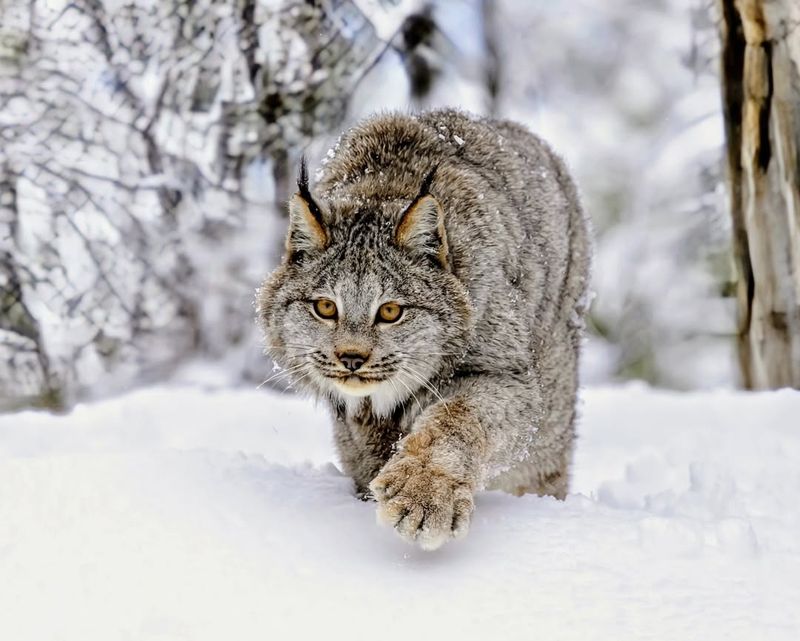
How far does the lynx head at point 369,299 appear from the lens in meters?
3.65

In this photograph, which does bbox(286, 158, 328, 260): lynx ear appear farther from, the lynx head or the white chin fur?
the white chin fur

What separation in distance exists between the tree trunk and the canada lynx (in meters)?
2.49

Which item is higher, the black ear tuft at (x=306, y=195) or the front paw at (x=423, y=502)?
the black ear tuft at (x=306, y=195)

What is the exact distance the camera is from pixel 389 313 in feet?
12.1

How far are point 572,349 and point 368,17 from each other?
492cm

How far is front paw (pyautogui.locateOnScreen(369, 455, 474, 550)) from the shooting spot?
3.07 m

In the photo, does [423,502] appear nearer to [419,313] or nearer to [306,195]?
[419,313]

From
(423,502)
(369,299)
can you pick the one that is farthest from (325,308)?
(423,502)

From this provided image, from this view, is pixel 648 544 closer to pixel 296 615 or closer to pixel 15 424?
pixel 296 615

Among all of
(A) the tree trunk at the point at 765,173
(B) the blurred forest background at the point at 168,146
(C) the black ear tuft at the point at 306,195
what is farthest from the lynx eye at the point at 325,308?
(B) the blurred forest background at the point at 168,146

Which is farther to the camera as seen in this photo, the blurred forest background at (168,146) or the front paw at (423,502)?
the blurred forest background at (168,146)

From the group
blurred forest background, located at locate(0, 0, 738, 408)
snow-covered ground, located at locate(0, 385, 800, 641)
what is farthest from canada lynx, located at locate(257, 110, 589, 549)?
blurred forest background, located at locate(0, 0, 738, 408)

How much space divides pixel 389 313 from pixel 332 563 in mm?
972

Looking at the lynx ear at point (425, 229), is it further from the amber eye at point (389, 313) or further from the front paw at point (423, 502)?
the front paw at point (423, 502)
